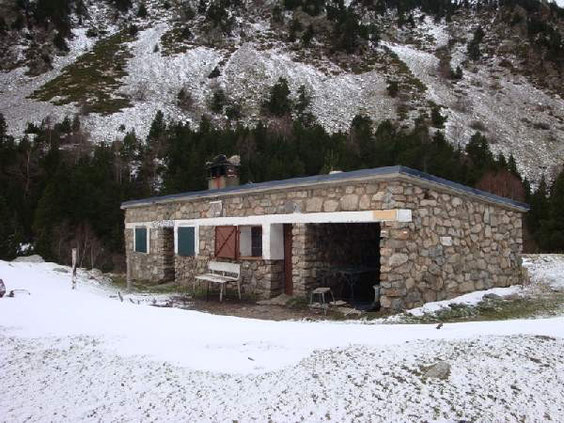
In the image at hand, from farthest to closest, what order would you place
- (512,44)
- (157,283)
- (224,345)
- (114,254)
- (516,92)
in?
(512,44) → (516,92) → (114,254) → (157,283) → (224,345)

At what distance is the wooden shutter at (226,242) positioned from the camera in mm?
11727

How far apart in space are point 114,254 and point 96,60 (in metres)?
36.6

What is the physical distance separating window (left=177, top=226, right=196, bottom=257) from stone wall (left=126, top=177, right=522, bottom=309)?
736 millimetres

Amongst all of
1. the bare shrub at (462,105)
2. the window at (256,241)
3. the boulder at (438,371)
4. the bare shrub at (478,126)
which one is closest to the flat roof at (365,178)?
the window at (256,241)

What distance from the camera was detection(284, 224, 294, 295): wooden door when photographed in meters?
11.2

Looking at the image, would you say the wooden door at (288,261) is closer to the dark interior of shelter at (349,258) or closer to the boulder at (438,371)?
the dark interior of shelter at (349,258)

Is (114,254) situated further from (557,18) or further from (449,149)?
(557,18)

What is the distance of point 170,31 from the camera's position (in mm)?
58500

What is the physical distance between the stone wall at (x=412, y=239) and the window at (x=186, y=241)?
2.41 ft

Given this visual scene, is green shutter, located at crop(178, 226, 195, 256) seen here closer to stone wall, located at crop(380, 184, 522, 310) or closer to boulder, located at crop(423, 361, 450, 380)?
stone wall, located at crop(380, 184, 522, 310)

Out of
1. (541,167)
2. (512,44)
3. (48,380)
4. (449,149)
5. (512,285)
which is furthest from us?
(512,44)

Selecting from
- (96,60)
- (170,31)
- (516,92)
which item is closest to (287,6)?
(170,31)

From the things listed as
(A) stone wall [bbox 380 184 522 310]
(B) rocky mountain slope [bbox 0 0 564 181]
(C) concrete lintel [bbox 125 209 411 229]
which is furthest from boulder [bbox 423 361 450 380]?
(B) rocky mountain slope [bbox 0 0 564 181]

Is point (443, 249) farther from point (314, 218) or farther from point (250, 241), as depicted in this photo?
point (250, 241)
